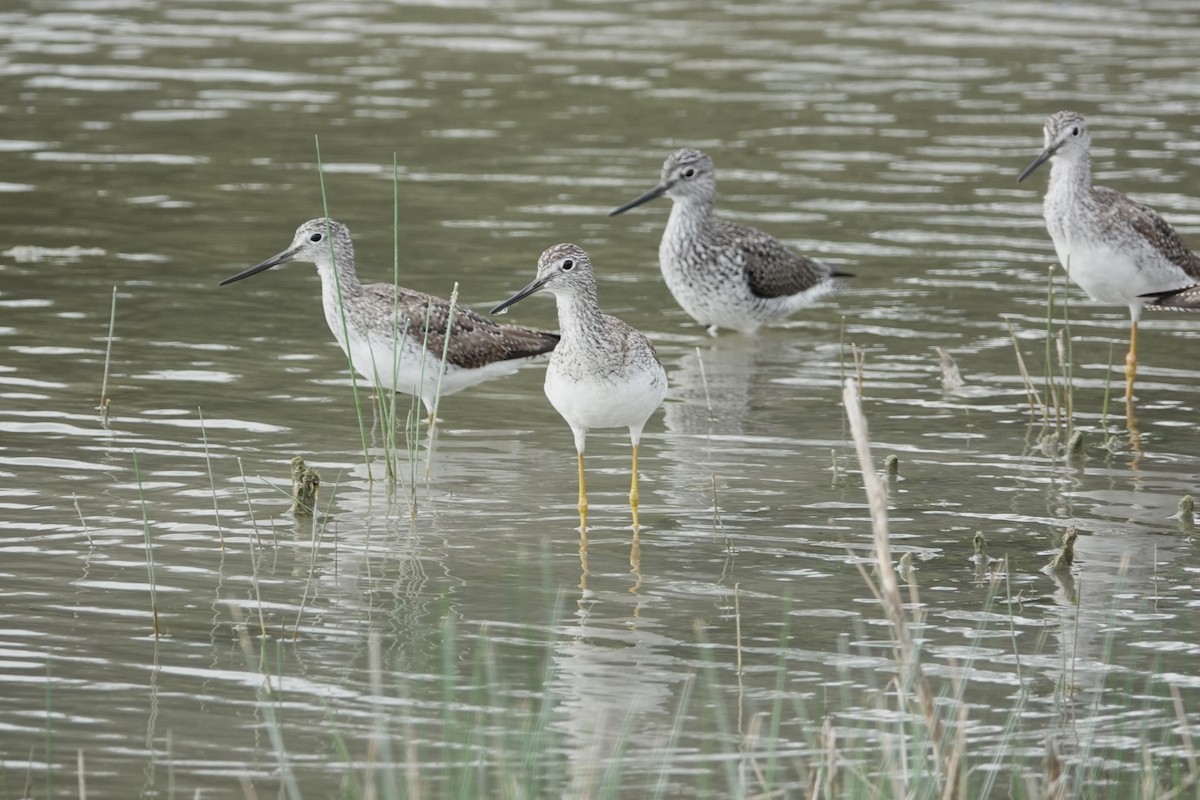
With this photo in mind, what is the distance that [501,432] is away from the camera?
1067 cm

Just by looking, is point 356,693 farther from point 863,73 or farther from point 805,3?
point 805,3

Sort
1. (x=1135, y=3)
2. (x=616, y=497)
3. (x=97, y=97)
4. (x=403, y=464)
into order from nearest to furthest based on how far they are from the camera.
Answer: (x=616, y=497), (x=403, y=464), (x=97, y=97), (x=1135, y=3)

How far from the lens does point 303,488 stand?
8.75 m

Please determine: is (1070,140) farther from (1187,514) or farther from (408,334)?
(408,334)

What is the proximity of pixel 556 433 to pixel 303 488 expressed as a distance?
2.21 m

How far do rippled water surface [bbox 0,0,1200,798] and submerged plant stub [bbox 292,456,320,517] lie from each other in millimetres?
128

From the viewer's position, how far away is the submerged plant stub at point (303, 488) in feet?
28.6

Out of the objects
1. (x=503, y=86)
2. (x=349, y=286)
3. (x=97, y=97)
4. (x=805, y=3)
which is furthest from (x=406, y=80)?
(x=349, y=286)

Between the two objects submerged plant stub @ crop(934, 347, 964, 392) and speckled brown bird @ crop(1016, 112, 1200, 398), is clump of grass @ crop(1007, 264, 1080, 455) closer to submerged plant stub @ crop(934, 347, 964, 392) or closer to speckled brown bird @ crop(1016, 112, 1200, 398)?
submerged plant stub @ crop(934, 347, 964, 392)

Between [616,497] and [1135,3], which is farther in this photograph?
[1135,3]

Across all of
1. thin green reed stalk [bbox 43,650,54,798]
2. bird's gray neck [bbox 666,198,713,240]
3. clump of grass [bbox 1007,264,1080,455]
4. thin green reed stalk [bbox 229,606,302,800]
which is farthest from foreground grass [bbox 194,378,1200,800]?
bird's gray neck [bbox 666,198,713,240]

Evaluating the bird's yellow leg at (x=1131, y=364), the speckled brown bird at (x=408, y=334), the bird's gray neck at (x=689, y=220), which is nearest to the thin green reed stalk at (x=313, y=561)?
the speckled brown bird at (x=408, y=334)

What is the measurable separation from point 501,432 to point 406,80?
10.1 metres

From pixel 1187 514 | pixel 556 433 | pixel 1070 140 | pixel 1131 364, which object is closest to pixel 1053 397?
pixel 1131 364
